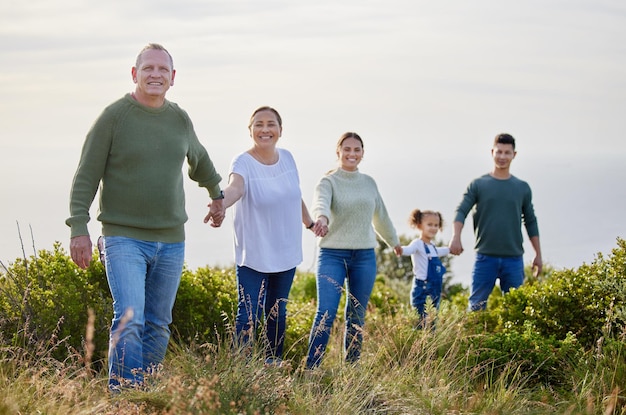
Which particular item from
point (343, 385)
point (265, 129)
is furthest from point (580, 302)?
point (265, 129)

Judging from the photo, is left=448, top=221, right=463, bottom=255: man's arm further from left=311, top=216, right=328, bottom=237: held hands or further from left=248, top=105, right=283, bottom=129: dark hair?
left=248, top=105, right=283, bottom=129: dark hair

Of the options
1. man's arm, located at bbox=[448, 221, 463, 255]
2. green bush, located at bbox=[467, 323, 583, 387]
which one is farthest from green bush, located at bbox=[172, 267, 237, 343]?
man's arm, located at bbox=[448, 221, 463, 255]

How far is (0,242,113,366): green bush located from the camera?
653 cm

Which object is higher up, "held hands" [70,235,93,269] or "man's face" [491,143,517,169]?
"man's face" [491,143,517,169]

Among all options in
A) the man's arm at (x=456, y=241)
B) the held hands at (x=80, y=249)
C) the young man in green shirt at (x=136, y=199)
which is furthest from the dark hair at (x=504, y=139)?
the held hands at (x=80, y=249)

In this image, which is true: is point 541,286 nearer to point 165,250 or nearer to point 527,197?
point 527,197

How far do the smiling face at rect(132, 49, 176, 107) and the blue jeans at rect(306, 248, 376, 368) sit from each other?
2116 millimetres

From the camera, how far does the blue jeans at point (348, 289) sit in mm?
6684

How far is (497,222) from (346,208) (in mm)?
2221

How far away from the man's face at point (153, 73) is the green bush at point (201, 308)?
2.44m

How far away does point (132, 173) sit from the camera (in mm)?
5250

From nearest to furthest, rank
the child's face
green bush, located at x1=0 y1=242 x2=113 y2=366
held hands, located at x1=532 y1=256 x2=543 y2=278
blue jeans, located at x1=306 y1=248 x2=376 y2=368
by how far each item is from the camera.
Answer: green bush, located at x1=0 y1=242 x2=113 y2=366 → blue jeans, located at x1=306 y1=248 x2=376 y2=368 → the child's face → held hands, located at x1=532 y1=256 x2=543 y2=278

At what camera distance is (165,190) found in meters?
5.34

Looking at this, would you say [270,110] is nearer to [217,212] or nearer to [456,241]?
[217,212]
